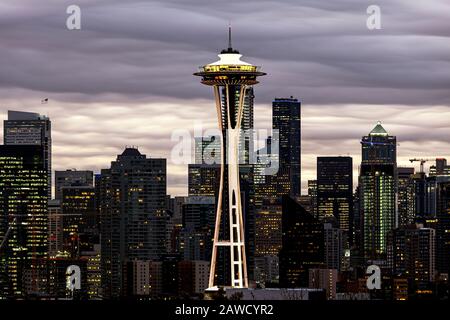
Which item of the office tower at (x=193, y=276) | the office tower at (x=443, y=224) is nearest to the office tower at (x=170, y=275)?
the office tower at (x=193, y=276)

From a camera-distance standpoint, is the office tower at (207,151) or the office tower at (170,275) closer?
the office tower at (170,275)

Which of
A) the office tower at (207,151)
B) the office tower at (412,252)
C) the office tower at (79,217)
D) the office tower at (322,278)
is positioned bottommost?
the office tower at (322,278)

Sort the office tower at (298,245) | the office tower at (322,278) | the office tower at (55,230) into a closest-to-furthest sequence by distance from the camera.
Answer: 1. the office tower at (322,278)
2. the office tower at (298,245)
3. the office tower at (55,230)

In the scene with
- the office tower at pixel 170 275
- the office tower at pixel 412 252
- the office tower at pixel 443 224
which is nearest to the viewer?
the office tower at pixel 170 275

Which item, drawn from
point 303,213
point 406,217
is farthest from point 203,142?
point 406,217

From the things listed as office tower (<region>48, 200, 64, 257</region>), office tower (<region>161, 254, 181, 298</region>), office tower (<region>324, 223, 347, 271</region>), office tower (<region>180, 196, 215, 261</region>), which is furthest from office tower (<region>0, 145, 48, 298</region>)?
office tower (<region>324, 223, 347, 271</region>)

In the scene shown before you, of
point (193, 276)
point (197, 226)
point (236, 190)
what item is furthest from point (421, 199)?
point (236, 190)

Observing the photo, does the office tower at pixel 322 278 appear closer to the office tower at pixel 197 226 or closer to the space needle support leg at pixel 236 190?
the space needle support leg at pixel 236 190
